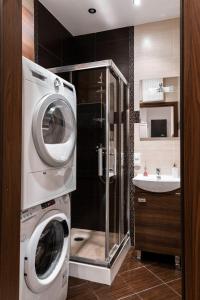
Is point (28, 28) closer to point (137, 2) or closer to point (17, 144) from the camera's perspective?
point (137, 2)

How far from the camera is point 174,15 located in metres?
2.57

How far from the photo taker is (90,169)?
274cm

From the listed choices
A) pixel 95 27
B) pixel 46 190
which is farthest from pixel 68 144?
pixel 95 27

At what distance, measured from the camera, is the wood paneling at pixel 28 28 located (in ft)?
6.55

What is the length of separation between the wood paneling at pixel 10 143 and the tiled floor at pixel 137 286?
0.99 metres

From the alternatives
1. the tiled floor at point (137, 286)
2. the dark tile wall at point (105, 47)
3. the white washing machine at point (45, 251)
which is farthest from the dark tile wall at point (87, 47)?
the white washing machine at point (45, 251)

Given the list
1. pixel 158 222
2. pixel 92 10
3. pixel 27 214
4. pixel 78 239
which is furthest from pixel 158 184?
pixel 92 10

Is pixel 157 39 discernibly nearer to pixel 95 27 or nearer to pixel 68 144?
pixel 95 27

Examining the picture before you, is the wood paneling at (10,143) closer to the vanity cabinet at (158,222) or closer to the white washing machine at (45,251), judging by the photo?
the white washing machine at (45,251)

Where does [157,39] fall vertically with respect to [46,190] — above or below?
above

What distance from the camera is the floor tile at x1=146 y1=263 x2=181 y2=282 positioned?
2092mm

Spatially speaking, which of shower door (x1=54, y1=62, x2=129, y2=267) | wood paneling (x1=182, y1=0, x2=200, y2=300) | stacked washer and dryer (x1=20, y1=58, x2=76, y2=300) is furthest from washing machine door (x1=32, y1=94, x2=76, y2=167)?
wood paneling (x1=182, y1=0, x2=200, y2=300)

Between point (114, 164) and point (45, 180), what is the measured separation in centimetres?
109

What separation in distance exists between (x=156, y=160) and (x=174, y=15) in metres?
1.68
